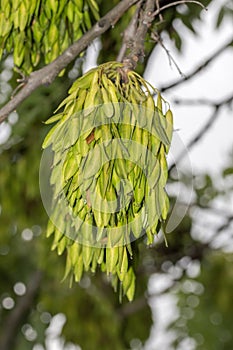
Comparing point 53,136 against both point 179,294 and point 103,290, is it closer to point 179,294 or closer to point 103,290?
point 103,290

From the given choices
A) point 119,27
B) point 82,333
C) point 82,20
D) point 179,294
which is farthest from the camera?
point 179,294

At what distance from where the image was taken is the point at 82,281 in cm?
322

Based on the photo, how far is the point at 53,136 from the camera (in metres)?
0.98

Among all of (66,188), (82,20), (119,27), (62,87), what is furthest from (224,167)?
(66,188)

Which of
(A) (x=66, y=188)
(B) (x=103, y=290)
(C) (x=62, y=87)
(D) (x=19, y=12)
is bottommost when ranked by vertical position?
(B) (x=103, y=290)

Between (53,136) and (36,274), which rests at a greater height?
(53,136)

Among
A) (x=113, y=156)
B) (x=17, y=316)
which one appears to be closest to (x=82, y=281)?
(x=17, y=316)

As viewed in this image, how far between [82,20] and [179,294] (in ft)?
9.33

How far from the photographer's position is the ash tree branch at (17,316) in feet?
10.4

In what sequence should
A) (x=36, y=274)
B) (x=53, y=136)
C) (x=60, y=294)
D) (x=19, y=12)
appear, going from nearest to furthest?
1. (x=53, y=136)
2. (x=19, y=12)
3. (x=60, y=294)
4. (x=36, y=274)

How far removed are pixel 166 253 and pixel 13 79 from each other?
4.15ft

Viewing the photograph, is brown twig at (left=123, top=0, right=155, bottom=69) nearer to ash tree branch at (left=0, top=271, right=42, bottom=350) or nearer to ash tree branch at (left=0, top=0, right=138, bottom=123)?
ash tree branch at (left=0, top=0, right=138, bottom=123)

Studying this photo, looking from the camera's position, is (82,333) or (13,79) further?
(82,333)

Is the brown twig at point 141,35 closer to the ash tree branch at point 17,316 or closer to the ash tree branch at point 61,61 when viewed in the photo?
the ash tree branch at point 61,61
